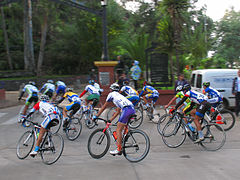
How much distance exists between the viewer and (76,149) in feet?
24.5

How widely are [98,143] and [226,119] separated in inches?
182

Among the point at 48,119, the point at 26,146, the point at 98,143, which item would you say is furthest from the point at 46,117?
the point at 98,143

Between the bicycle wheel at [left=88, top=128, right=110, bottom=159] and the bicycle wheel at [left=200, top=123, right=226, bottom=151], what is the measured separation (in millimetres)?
2518

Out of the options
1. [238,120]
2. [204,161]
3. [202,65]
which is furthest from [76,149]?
[202,65]

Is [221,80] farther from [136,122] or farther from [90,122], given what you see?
[90,122]

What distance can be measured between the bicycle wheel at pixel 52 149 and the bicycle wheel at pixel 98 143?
29.4 inches

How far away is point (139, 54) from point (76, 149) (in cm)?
1194

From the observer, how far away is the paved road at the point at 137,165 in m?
5.34

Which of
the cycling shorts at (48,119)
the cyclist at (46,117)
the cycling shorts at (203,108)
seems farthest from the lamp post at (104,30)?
the cycling shorts at (48,119)

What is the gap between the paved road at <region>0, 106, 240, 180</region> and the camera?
5344 millimetres

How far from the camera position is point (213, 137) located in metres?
6.94

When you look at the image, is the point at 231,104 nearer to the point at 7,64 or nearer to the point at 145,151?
the point at 145,151

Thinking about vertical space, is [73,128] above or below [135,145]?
below

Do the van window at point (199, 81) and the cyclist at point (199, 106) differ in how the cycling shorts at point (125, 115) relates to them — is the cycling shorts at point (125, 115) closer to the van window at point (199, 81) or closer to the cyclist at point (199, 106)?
the cyclist at point (199, 106)
